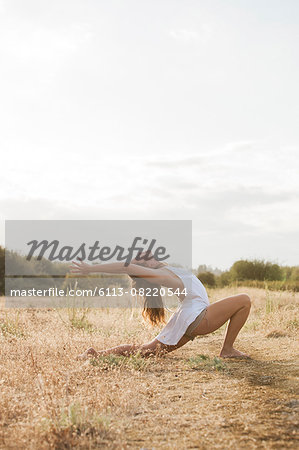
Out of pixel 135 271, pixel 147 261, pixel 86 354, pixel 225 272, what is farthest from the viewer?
pixel 225 272

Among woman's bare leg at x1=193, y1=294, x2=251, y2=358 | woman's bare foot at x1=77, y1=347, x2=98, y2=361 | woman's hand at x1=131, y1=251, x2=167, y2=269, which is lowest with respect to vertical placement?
woman's bare foot at x1=77, y1=347, x2=98, y2=361

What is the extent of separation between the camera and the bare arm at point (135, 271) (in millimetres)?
4316

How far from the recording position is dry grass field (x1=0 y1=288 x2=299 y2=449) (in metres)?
2.83

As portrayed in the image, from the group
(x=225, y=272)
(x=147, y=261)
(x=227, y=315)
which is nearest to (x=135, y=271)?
(x=147, y=261)

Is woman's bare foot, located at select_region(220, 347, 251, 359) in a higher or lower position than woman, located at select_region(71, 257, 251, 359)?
lower

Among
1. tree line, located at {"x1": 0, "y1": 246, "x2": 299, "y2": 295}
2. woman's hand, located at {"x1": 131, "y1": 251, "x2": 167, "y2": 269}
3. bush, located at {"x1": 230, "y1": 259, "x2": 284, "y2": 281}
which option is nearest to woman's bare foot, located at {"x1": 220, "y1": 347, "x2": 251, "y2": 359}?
woman's hand, located at {"x1": 131, "y1": 251, "x2": 167, "y2": 269}

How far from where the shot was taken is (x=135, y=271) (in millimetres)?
4605

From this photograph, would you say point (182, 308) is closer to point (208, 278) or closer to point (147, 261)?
point (147, 261)

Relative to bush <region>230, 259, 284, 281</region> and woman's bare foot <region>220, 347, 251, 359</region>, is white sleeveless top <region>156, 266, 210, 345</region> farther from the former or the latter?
bush <region>230, 259, 284, 281</region>

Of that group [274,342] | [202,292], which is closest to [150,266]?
[202,292]

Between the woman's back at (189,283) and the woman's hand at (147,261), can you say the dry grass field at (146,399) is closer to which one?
the woman's back at (189,283)

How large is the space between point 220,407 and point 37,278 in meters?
15.1

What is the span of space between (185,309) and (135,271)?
787 millimetres

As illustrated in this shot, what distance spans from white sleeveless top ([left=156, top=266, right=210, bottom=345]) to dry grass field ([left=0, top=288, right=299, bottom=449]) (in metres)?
0.32
